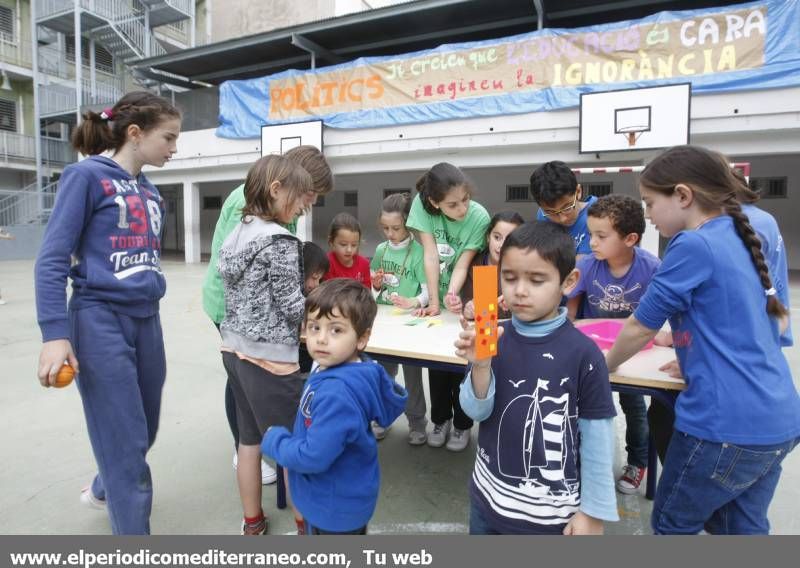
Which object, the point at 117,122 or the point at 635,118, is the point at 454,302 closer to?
the point at 117,122

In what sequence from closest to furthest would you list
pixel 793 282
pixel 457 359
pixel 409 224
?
pixel 457 359 < pixel 409 224 < pixel 793 282

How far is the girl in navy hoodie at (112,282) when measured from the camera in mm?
1429

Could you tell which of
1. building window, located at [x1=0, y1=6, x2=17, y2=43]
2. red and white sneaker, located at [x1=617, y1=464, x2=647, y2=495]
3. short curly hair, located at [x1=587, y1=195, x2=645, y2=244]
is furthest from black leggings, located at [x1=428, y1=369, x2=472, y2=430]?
building window, located at [x1=0, y1=6, x2=17, y2=43]

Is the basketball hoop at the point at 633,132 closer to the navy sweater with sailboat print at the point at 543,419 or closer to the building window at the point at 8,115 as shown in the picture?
the navy sweater with sailboat print at the point at 543,419

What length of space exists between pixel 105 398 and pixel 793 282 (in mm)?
11332

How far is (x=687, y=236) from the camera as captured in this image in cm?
124

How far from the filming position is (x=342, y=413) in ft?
3.99

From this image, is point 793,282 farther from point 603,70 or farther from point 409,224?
point 409,224

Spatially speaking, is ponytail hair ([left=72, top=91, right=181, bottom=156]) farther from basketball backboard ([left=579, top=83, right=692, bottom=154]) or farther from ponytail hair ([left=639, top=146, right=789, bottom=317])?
basketball backboard ([left=579, top=83, right=692, bottom=154])

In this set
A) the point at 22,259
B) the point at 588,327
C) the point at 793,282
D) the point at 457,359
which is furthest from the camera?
the point at 22,259

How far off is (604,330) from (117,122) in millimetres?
1863

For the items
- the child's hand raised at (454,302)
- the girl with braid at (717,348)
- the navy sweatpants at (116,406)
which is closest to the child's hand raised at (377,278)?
the child's hand raised at (454,302)

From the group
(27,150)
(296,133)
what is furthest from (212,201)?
(296,133)
